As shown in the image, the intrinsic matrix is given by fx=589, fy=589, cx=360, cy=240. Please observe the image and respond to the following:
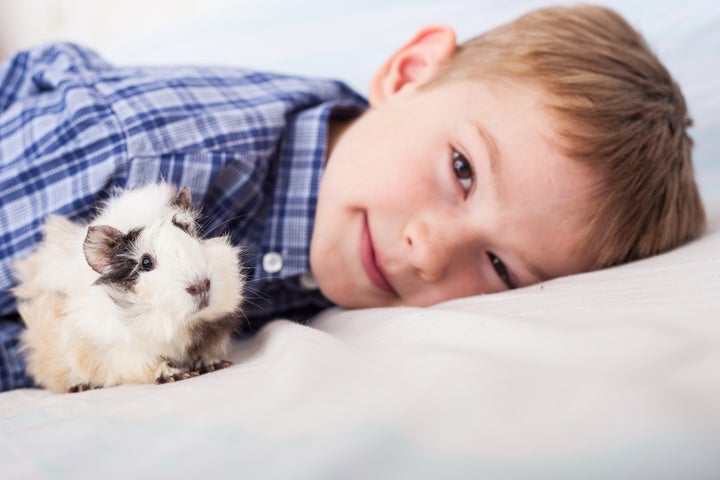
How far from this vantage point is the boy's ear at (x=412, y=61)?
4.13ft

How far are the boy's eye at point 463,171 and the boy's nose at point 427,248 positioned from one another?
98mm

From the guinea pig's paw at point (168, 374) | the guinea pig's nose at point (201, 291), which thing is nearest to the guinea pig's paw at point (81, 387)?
the guinea pig's paw at point (168, 374)

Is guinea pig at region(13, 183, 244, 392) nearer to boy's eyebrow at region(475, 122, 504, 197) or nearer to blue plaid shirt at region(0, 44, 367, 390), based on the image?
blue plaid shirt at region(0, 44, 367, 390)

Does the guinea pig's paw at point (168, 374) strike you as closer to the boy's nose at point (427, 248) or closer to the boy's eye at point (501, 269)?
the boy's nose at point (427, 248)

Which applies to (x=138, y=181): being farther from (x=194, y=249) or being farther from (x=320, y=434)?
(x=320, y=434)

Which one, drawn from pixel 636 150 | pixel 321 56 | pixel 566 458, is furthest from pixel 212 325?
pixel 321 56

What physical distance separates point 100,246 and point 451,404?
0.42m

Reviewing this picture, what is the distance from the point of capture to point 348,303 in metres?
1.08

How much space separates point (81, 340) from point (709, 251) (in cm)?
80

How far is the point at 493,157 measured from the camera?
941 millimetres

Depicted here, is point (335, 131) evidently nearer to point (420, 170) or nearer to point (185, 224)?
point (420, 170)

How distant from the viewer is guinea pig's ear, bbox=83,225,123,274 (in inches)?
24.7

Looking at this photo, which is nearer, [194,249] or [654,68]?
[194,249]

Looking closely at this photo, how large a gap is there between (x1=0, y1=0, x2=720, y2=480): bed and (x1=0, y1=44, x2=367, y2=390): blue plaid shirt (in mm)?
377
